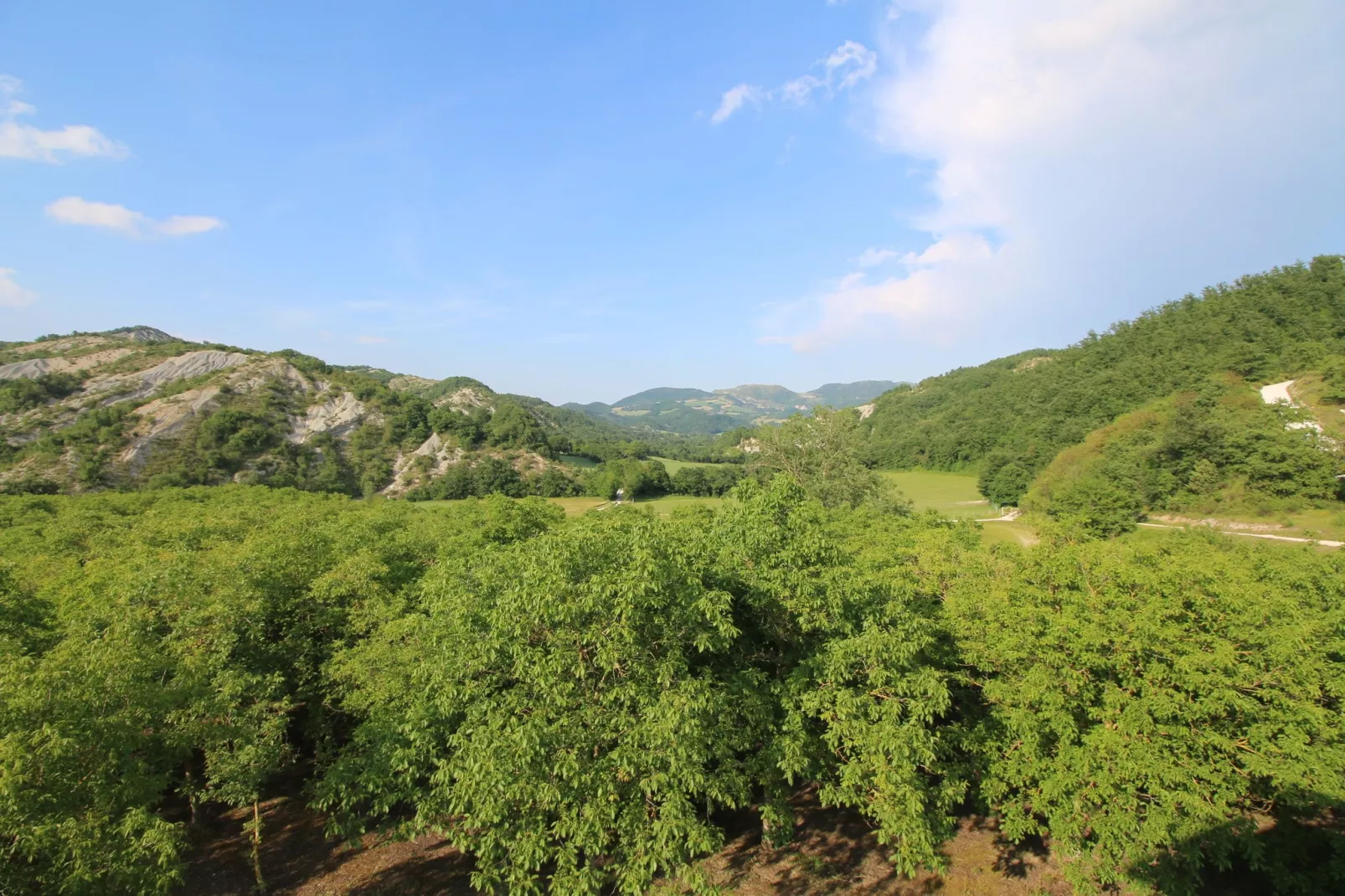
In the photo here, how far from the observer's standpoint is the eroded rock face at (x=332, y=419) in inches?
4045

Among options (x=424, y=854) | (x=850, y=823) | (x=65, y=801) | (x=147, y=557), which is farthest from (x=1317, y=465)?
(x=147, y=557)

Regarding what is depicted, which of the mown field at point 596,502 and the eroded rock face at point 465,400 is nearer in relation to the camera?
the mown field at point 596,502

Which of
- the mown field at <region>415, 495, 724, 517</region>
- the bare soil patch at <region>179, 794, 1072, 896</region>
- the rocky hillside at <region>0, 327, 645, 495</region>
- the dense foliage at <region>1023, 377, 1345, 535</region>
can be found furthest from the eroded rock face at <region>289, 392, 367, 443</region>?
the dense foliage at <region>1023, 377, 1345, 535</region>

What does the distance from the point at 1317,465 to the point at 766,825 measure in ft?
235

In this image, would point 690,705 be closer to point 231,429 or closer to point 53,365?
point 231,429

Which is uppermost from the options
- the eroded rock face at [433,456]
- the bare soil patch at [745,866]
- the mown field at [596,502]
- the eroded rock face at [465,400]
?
the eroded rock face at [465,400]

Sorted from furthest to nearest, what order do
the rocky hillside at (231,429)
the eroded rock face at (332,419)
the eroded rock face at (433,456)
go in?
the eroded rock face at (332,419)
the eroded rock face at (433,456)
the rocky hillside at (231,429)

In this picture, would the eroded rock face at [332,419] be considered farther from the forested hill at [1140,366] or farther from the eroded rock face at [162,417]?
the forested hill at [1140,366]

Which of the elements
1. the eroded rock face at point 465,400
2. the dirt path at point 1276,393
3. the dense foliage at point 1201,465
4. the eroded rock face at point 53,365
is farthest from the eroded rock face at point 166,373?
the dirt path at point 1276,393

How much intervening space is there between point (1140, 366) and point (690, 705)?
117187 millimetres

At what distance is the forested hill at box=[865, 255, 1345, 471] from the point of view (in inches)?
3034

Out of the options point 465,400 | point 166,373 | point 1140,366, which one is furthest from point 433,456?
point 1140,366

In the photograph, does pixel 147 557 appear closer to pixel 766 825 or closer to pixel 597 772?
pixel 597 772

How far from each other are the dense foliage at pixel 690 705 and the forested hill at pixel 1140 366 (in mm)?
57853
